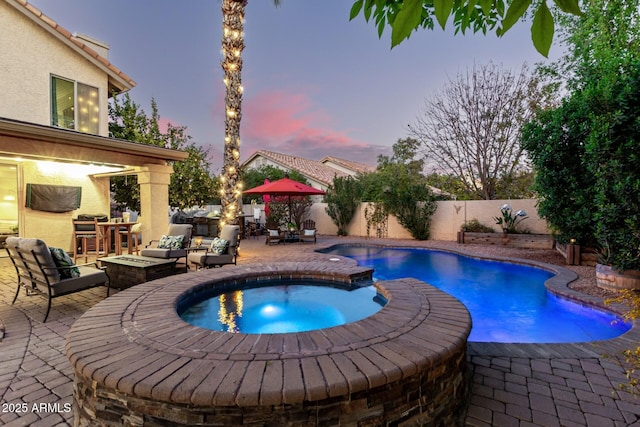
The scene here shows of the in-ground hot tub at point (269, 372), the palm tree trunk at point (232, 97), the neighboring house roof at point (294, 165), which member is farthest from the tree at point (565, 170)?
the neighboring house roof at point (294, 165)

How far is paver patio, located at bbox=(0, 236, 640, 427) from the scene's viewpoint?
83.4 inches

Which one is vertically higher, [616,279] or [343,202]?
[343,202]

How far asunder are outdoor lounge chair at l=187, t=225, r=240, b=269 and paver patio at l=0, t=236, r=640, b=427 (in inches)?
100

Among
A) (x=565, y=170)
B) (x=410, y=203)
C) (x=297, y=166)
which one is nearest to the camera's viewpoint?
(x=565, y=170)

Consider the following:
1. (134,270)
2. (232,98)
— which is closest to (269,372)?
(134,270)

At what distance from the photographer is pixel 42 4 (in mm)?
10516

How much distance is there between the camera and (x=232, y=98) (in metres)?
9.09

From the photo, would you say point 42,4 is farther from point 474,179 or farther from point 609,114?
point 474,179

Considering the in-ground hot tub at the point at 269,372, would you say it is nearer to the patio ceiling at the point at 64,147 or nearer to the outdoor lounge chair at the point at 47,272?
the outdoor lounge chair at the point at 47,272

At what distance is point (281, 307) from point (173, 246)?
357 centimetres

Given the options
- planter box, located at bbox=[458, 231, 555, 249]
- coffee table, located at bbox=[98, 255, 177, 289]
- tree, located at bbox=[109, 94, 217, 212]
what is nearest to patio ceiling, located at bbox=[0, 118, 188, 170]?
coffee table, located at bbox=[98, 255, 177, 289]

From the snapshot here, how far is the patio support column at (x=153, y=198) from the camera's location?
24.7 feet

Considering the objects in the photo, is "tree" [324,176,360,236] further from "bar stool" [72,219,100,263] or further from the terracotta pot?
the terracotta pot

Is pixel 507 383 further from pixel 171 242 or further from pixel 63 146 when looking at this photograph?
pixel 63 146
